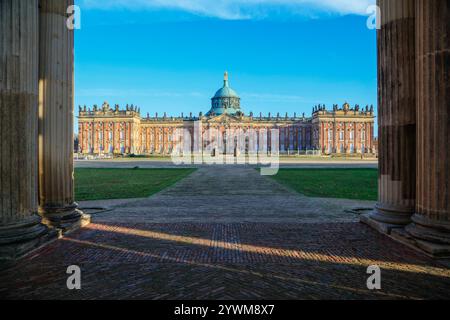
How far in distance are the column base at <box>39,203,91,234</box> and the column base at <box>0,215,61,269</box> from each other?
0.68 meters

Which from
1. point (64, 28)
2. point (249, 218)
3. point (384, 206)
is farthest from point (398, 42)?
point (64, 28)

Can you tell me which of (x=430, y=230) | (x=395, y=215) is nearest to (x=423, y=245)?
(x=430, y=230)

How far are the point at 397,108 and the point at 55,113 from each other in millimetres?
6040

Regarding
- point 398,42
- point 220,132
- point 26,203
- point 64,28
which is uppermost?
point 220,132

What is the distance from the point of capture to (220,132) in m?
80.4

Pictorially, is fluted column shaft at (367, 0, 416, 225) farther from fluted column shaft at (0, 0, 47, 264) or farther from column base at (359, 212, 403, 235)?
fluted column shaft at (0, 0, 47, 264)

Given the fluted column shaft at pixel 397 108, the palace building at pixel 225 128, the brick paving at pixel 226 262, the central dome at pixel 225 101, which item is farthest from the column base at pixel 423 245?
the central dome at pixel 225 101

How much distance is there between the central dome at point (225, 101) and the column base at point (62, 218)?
78055 mm

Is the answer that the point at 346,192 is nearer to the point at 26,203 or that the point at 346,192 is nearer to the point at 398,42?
the point at 398,42

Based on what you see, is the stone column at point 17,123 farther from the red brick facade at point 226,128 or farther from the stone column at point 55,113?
the red brick facade at point 226,128

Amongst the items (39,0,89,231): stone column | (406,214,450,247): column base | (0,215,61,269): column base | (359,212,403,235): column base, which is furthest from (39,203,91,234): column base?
(406,214,450,247): column base

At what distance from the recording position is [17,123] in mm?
4461

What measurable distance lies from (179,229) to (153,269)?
6.82 ft
